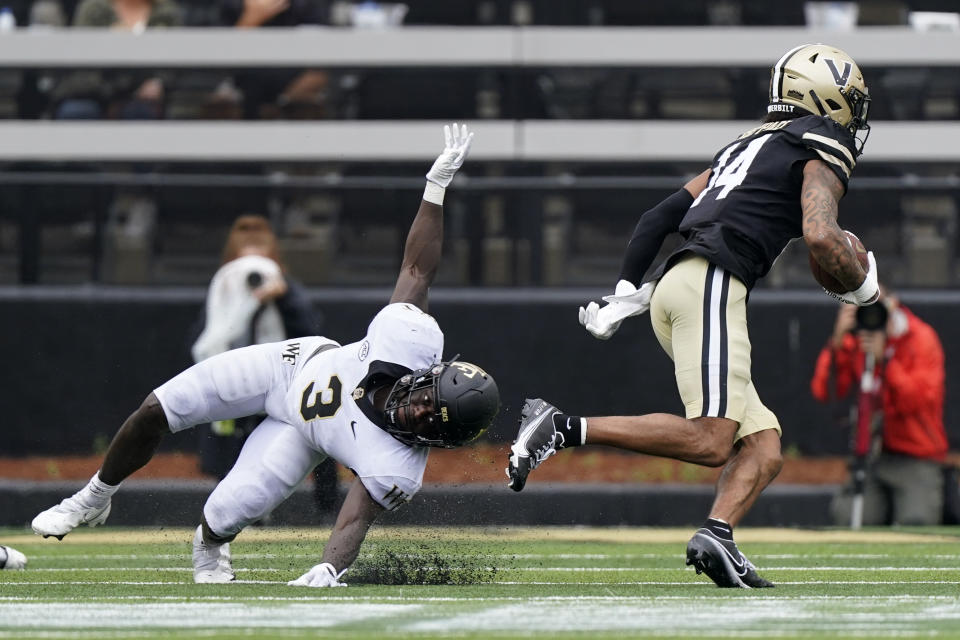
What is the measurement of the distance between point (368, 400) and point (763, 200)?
163cm

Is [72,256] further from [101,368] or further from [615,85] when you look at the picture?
[615,85]

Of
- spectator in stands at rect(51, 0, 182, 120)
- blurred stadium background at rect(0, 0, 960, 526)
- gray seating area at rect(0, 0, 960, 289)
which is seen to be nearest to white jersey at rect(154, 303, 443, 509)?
blurred stadium background at rect(0, 0, 960, 526)

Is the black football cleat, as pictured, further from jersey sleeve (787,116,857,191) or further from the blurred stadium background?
the blurred stadium background

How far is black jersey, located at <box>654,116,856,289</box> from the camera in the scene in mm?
6324

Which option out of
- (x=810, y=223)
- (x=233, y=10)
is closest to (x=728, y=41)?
(x=233, y=10)

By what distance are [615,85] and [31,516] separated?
5953mm

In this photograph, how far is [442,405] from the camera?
5.90 m

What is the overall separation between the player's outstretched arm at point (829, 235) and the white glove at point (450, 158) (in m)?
1.46

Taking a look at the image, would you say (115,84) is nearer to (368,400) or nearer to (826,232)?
(368,400)

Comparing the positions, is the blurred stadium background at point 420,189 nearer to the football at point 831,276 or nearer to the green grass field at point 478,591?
the green grass field at point 478,591

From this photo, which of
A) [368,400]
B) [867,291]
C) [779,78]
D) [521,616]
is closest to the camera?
[521,616]

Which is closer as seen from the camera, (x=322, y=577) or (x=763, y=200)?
(x=322, y=577)

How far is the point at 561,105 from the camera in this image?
1371 centimetres

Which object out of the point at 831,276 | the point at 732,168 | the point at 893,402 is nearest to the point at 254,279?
the point at 893,402
